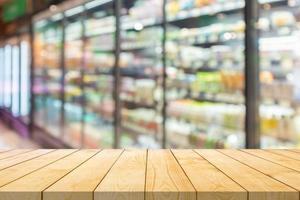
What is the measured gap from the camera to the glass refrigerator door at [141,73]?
4.05 m

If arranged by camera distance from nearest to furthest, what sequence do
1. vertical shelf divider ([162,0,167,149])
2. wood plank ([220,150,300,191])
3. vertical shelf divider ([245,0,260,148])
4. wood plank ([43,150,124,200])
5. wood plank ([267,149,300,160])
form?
wood plank ([43,150,124,200])
wood plank ([220,150,300,191])
wood plank ([267,149,300,160])
vertical shelf divider ([245,0,260,148])
vertical shelf divider ([162,0,167,149])

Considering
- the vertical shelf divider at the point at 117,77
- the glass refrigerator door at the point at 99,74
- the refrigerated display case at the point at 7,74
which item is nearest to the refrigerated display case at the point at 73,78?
the glass refrigerator door at the point at 99,74

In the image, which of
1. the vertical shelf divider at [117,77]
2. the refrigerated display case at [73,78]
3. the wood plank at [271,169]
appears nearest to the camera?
the wood plank at [271,169]

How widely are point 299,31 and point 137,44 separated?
1.85 m

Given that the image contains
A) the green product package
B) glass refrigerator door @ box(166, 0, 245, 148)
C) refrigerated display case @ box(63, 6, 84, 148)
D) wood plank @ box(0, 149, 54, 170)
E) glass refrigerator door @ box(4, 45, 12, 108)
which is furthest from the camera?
glass refrigerator door @ box(4, 45, 12, 108)

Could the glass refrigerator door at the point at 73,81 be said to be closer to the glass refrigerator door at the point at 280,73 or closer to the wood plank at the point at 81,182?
the glass refrigerator door at the point at 280,73

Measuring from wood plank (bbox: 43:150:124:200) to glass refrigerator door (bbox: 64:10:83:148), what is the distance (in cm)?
370

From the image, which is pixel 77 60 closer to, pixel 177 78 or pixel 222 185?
pixel 177 78

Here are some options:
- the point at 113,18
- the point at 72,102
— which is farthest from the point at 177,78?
the point at 72,102

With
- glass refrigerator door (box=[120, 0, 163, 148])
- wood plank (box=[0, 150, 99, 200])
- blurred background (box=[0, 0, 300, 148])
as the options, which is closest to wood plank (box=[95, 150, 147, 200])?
wood plank (box=[0, 150, 99, 200])

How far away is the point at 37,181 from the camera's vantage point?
3.70 feet

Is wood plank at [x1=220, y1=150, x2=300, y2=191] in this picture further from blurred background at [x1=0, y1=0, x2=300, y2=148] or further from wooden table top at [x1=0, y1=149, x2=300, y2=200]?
blurred background at [x1=0, y1=0, x2=300, y2=148]

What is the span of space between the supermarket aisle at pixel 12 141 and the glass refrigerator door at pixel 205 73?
200 centimetres

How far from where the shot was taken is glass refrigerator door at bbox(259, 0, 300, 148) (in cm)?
291
